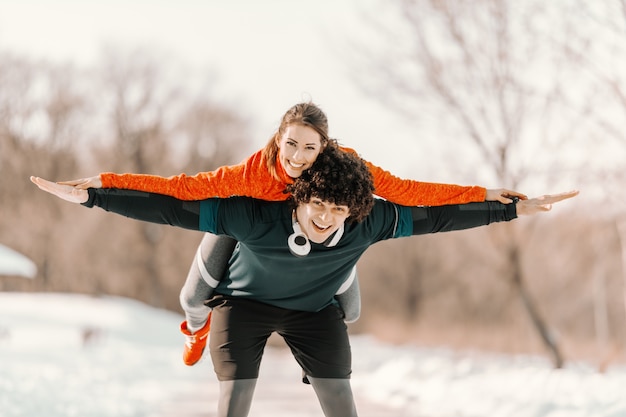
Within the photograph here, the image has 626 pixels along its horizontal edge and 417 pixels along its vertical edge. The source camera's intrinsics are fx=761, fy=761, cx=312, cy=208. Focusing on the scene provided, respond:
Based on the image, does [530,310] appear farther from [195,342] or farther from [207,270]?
[207,270]

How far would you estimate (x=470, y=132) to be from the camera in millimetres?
10078

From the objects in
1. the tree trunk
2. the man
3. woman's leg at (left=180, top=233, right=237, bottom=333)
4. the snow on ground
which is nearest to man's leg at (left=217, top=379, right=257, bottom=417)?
the man

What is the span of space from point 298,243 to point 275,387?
6190 mm

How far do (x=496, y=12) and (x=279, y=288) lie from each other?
7.23 m

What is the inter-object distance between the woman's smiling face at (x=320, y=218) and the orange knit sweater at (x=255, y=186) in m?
0.20

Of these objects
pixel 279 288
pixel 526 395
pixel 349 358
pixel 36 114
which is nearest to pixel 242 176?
pixel 279 288

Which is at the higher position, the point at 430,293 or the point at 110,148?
the point at 110,148

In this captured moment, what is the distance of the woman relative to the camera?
3152mm

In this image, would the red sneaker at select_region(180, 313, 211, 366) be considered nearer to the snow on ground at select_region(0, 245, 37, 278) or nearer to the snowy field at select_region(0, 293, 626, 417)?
the snowy field at select_region(0, 293, 626, 417)

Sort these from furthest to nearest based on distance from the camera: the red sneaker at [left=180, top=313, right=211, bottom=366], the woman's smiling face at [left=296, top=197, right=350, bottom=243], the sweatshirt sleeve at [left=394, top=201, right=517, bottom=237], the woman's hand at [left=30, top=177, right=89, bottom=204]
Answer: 1. the red sneaker at [left=180, top=313, right=211, bottom=366]
2. the sweatshirt sleeve at [left=394, top=201, right=517, bottom=237]
3. the woman's smiling face at [left=296, top=197, right=350, bottom=243]
4. the woman's hand at [left=30, top=177, right=89, bottom=204]

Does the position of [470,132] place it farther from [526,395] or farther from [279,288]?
[279,288]

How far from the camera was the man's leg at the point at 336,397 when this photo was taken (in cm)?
336

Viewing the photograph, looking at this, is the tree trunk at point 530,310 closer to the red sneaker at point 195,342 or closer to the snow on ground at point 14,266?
the red sneaker at point 195,342

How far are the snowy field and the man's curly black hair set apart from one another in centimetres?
367
